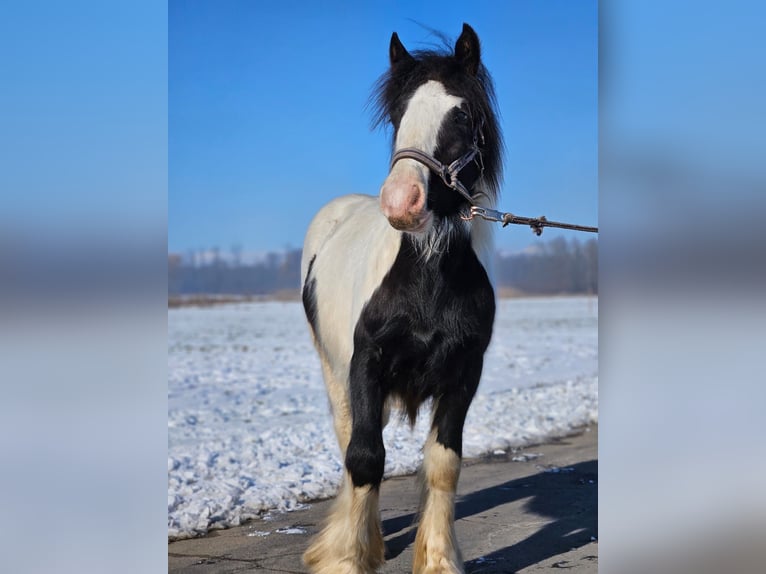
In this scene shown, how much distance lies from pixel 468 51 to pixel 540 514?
8.02 feet

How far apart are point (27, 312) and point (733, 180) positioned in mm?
1245

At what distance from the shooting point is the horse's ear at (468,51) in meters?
2.57

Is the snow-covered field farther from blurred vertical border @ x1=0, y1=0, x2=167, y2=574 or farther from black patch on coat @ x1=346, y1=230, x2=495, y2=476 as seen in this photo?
blurred vertical border @ x1=0, y1=0, x2=167, y2=574

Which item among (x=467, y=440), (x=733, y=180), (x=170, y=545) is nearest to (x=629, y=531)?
(x=733, y=180)

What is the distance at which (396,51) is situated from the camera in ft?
Result: 8.77

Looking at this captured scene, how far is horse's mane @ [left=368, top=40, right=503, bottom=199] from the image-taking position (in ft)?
8.29

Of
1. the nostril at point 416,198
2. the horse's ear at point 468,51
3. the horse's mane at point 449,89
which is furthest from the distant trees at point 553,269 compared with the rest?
the nostril at point 416,198

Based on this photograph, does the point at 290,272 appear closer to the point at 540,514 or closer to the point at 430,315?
the point at 540,514

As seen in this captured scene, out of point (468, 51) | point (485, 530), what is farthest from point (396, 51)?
point (485, 530)

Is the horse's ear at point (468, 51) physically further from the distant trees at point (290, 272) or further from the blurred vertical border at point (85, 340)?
the distant trees at point (290, 272)

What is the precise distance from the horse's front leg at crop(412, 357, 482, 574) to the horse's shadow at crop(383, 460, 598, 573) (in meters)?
0.30

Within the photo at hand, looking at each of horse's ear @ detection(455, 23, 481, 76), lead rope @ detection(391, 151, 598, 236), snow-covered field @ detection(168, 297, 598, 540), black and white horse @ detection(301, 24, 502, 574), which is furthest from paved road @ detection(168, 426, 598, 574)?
horse's ear @ detection(455, 23, 481, 76)

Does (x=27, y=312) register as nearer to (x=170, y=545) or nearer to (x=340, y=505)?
(x=340, y=505)

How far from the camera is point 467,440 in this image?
18.1ft
